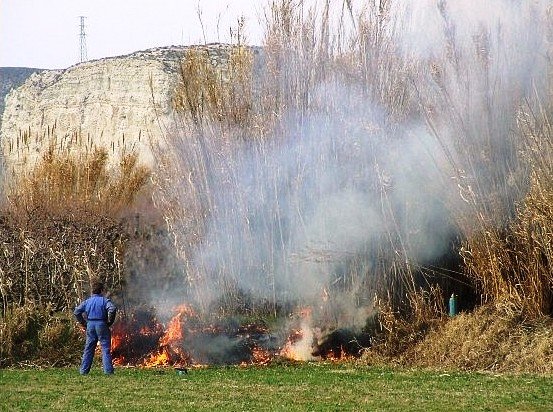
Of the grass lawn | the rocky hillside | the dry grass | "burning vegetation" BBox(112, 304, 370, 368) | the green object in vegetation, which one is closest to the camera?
the grass lawn

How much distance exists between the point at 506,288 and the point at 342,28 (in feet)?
19.3

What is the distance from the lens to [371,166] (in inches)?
741

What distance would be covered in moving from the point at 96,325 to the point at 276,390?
4191 mm

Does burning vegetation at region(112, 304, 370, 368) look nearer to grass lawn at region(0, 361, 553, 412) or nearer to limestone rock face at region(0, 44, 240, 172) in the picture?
grass lawn at region(0, 361, 553, 412)

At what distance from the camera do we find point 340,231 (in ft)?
62.5

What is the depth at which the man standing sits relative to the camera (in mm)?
17250

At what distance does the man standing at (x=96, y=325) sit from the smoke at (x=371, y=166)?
300 centimetres

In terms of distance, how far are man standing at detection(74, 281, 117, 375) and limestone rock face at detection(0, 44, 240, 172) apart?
29679mm

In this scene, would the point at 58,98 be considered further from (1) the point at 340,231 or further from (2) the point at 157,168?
(1) the point at 340,231

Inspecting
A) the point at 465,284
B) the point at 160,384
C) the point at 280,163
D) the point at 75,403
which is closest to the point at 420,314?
the point at 465,284

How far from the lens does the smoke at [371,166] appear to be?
58.1ft

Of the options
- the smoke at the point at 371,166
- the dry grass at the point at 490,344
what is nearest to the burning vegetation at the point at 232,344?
the smoke at the point at 371,166

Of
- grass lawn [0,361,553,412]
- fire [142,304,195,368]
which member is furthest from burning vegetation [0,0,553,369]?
grass lawn [0,361,553,412]

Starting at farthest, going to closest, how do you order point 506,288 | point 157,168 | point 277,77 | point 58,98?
point 58,98
point 157,168
point 277,77
point 506,288
